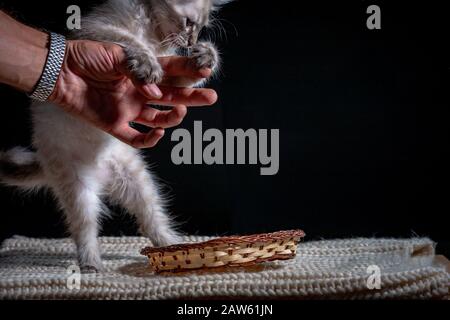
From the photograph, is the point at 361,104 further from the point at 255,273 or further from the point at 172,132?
the point at 255,273

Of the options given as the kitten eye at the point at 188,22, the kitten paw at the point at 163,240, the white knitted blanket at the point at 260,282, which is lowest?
the white knitted blanket at the point at 260,282

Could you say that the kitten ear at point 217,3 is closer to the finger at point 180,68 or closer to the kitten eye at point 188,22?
the kitten eye at point 188,22

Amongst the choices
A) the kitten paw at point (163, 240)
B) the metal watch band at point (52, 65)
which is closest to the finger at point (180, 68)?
the metal watch band at point (52, 65)

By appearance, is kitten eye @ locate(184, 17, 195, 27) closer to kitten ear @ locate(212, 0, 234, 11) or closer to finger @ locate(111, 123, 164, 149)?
kitten ear @ locate(212, 0, 234, 11)

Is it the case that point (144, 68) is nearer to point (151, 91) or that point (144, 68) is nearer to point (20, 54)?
point (151, 91)

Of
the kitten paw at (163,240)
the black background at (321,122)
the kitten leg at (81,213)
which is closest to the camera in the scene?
the kitten leg at (81,213)

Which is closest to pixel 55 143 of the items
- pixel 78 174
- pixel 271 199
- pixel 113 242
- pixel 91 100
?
pixel 78 174

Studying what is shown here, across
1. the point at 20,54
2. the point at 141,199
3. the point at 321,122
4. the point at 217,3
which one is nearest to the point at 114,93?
the point at 20,54
